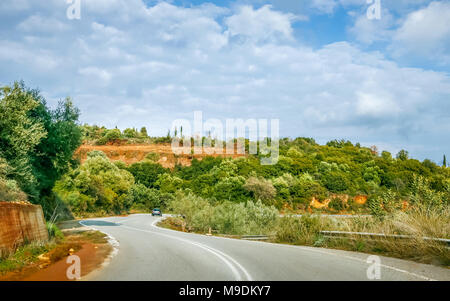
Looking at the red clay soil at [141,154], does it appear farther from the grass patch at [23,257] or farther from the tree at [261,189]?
the grass patch at [23,257]

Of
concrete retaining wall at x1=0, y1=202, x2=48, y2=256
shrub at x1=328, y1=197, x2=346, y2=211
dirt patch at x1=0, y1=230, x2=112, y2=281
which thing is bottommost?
shrub at x1=328, y1=197, x2=346, y2=211

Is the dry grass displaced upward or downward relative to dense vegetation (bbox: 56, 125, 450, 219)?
upward

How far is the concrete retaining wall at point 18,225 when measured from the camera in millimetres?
10875

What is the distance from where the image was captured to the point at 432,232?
10805 millimetres

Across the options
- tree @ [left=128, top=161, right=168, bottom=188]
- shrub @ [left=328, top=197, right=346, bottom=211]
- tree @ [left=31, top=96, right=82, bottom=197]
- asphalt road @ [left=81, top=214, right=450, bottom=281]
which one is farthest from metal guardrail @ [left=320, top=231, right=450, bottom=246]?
tree @ [left=128, top=161, right=168, bottom=188]

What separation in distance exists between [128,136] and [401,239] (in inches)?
5400

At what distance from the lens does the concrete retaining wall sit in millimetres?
10875

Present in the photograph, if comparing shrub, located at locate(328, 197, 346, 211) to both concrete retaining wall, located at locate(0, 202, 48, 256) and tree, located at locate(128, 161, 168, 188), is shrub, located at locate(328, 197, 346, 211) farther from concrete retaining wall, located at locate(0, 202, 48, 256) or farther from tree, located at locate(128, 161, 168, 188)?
concrete retaining wall, located at locate(0, 202, 48, 256)

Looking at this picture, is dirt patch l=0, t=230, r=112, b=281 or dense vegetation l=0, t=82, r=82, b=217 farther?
dense vegetation l=0, t=82, r=82, b=217

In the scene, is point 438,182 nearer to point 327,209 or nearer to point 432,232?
point 327,209

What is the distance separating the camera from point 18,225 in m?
12.2

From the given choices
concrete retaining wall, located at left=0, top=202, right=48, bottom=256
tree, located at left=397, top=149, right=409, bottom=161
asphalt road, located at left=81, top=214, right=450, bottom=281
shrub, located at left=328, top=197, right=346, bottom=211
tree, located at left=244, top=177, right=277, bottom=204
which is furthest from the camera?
tree, located at left=397, top=149, right=409, bottom=161
